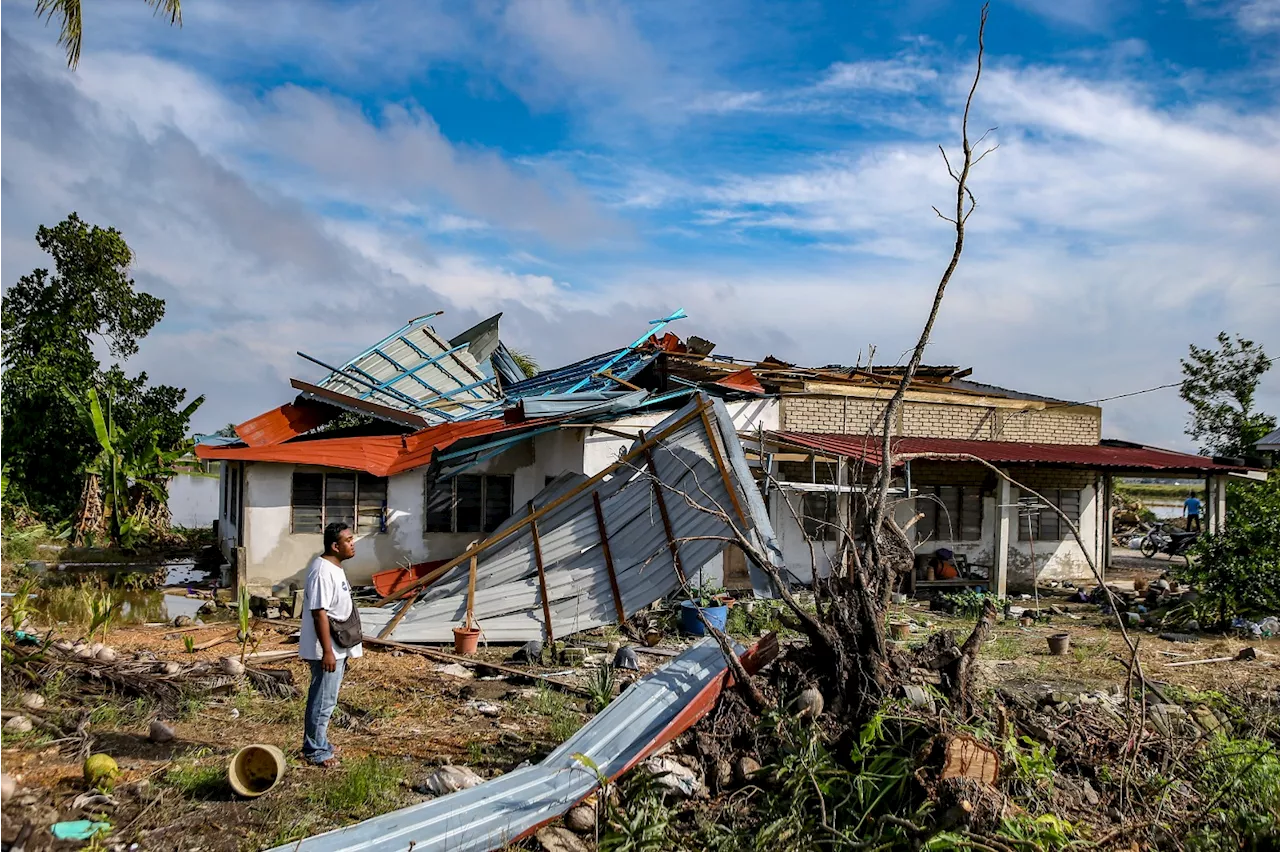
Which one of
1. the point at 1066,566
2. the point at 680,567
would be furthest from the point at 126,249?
the point at 1066,566

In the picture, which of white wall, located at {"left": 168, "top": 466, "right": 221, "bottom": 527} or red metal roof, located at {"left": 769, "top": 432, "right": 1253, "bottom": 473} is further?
white wall, located at {"left": 168, "top": 466, "right": 221, "bottom": 527}

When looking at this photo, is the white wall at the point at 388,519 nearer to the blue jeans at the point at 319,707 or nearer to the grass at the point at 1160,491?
the blue jeans at the point at 319,707

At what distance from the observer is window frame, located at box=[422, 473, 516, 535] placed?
13.9 metres

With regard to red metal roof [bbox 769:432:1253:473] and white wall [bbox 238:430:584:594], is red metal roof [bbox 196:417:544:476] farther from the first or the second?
red metal roof [bbox 769:432:1253:473]

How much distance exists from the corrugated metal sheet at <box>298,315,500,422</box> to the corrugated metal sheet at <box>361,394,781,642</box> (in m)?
4.62

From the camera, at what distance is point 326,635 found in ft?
18.0

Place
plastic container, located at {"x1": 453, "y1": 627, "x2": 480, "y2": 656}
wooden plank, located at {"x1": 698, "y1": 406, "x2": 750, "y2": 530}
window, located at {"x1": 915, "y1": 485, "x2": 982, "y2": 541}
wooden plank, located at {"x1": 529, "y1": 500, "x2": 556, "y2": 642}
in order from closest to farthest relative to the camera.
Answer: wooden plank, located at {"x1": 698, "y1": 406, "x2": 750, "y2": 530}
plastic container, located at {"x1": 453, "y1": 627, "x2": 480, "y2": 656}
wooden plank, located at {"x1": 529, "y1": 500, "x2": 556, "y2": 642}
window, located at {"x1": 915, "y1": 485, "x2": 982, "y2": 541}

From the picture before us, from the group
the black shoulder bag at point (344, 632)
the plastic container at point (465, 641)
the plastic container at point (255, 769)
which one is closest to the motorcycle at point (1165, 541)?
the plastic container at point (465, 641)

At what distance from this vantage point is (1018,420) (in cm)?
1791

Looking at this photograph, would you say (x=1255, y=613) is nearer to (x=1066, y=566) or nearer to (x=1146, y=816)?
(x=1066, y=566)

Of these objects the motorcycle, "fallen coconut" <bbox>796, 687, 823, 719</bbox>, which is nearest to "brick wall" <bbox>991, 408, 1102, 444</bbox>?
the motorcycle

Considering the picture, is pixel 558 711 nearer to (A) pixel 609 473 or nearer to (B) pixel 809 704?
(B) pixel 809 704

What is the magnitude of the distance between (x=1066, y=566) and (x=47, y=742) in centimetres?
1651

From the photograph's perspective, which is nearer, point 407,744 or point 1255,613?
point 407,744
